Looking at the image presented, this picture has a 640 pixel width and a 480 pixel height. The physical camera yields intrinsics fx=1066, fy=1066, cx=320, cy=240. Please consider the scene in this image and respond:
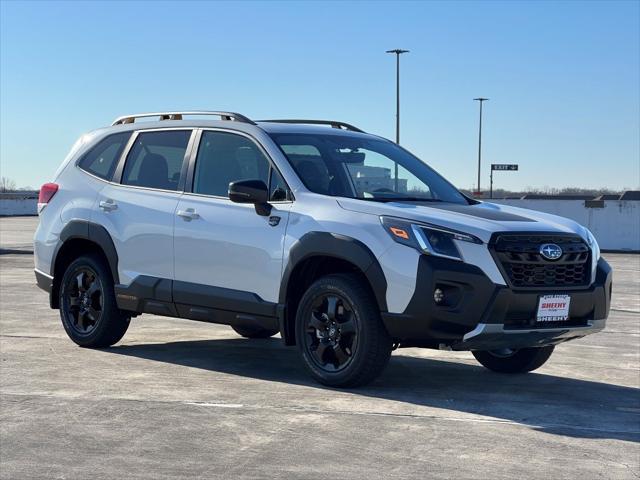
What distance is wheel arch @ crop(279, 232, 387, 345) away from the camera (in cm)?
709

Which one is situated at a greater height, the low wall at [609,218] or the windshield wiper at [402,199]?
the windshield wiper at [402,199]

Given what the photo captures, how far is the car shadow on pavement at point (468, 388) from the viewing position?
6.54 metres

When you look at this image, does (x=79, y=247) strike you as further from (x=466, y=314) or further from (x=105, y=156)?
(x=466, y=314)

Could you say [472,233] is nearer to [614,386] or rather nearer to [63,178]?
[614,386]

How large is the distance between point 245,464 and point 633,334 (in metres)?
6.95

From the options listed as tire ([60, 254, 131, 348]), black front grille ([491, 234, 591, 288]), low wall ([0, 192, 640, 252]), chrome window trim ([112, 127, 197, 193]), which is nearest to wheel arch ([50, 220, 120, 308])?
tire ([60, 254, 131, 348])

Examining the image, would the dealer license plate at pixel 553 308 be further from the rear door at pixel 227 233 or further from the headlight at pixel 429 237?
the rear door at pixel 227 233

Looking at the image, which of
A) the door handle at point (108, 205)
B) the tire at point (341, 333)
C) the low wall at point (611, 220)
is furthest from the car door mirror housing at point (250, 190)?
the low wall at point (611, 220)

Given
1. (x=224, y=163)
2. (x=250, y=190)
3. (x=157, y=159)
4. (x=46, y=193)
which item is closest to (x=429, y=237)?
(x=250, y=190)

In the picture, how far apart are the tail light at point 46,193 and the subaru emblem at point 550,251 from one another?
470 centimetres

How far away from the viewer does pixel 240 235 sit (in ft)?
26.0

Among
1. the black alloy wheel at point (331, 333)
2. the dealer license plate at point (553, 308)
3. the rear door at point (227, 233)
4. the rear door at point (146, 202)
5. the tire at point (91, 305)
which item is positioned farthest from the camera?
the tire at point (91, 305)

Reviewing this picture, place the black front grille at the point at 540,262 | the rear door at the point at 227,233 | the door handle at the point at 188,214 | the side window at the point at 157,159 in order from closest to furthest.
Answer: the black front grille at the point at 540,262 < the rear door at the point at 227,233 < the door handle at the point at 188,214 < the side window at the point at 157,159

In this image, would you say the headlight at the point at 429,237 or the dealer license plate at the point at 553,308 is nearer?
the headlight at the point at 429,237
